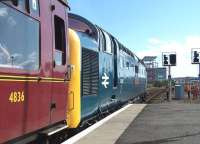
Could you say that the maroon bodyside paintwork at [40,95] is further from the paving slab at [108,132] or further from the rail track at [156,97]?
the rail track at [156,97]

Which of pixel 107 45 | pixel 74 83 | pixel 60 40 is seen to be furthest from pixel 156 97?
pixel 60 40

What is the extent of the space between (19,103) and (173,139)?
223 inches

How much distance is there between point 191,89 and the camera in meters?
49.8

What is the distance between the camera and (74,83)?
1205 cm

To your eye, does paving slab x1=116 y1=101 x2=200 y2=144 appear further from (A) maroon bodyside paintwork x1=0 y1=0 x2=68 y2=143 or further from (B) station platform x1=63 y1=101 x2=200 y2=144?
(A) maroon bodyside paintwork x1=0 y1=0 x2=68 y2=143

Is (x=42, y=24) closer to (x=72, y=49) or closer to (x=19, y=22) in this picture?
(x=19, y=22)

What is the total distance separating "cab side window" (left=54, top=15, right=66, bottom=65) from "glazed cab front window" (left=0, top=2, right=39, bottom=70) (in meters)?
1.63

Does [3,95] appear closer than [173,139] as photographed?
Yes

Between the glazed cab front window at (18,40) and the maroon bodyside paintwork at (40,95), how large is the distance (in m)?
0.12

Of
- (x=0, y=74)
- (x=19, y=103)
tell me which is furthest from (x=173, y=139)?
(x=0, y=74)

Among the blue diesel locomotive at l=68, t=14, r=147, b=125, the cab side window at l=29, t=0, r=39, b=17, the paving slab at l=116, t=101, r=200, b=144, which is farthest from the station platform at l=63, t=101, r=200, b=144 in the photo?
the cab side window at l=29, t=0, r=39, b=17

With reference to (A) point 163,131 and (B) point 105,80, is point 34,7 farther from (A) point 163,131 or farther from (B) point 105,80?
(B) point 105,80

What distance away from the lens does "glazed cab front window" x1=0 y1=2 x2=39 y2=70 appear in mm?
6816

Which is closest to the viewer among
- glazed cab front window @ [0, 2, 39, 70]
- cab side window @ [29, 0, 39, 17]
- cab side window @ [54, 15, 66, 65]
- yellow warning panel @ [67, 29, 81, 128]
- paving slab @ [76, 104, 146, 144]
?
glazed cab front window @ [0, 2, 39, 70]
